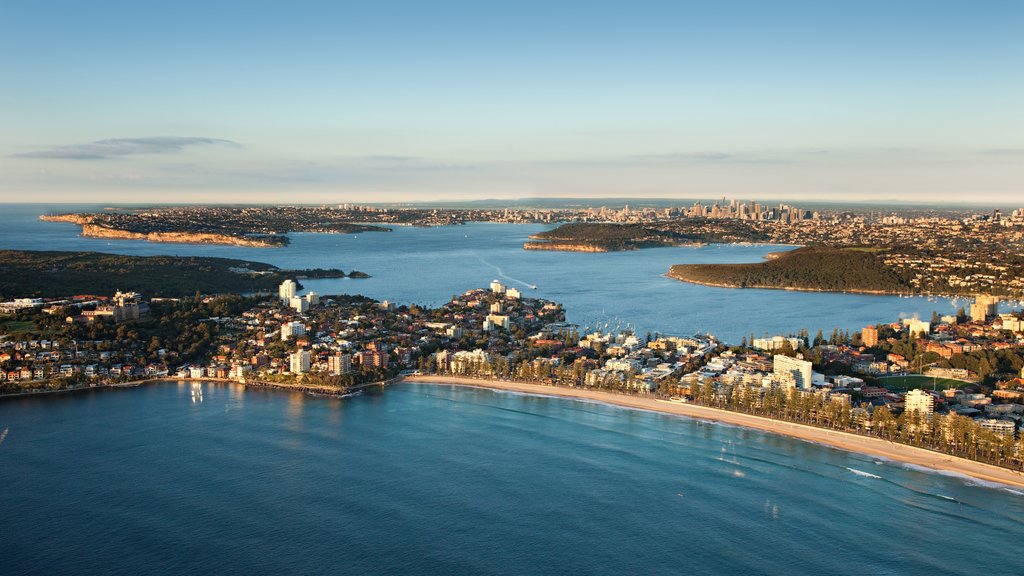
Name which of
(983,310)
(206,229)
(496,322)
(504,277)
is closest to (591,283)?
(504,277)

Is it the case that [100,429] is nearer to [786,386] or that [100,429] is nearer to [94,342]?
[94,342]

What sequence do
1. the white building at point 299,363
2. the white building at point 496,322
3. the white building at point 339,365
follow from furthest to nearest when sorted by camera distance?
the white building at point 496,322 < the white building at point 299,363 < the white building at point 339,365

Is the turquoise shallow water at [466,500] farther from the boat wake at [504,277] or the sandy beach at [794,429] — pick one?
the boat wake at [504,277]

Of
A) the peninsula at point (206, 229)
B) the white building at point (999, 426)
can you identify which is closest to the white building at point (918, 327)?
the white building at point (999, 426)

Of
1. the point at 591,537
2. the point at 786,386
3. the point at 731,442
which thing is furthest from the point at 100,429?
the point at 786,386

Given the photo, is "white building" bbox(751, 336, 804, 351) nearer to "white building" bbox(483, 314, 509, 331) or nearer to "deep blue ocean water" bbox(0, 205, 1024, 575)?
"deep blue ocean water" bbox(0, 205, 1024, 575)

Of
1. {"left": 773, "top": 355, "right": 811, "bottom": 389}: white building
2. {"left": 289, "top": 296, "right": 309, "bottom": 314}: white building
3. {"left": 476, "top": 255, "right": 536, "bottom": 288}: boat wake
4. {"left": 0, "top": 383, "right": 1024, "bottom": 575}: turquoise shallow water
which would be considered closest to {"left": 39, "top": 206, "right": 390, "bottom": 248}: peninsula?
{"left": 476, "top": 255, "right": 536, "bottom": 288}: boat wake
